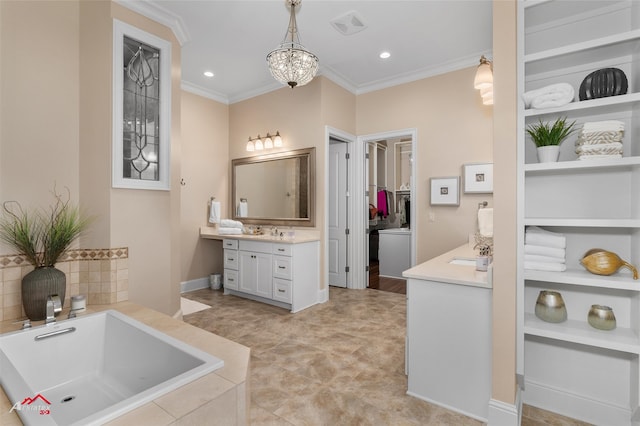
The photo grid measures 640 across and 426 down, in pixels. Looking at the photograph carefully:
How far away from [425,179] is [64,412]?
3.93m

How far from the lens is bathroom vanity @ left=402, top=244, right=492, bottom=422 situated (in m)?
1.82

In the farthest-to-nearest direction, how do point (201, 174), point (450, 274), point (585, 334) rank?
point (201, 174)
point (450, 274)
point (585, 334)

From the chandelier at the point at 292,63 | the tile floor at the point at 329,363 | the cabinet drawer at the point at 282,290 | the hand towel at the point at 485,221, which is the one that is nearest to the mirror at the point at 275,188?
the cabinet drawer at the point at 282,290

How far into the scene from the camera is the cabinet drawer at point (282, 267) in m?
3.70

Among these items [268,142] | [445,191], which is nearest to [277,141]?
[268,142]

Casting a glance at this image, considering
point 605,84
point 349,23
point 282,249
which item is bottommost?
point 282,249

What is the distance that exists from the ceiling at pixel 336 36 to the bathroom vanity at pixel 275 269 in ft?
7.21

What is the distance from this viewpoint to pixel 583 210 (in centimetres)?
177

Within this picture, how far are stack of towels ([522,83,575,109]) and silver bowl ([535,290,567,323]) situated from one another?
1.02 m

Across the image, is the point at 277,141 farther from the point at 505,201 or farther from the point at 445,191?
the point at 505,201

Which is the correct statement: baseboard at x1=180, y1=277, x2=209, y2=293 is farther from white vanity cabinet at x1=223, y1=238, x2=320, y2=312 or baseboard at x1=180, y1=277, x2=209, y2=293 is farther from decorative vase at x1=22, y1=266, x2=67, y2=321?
decorative vase at x1=22, y1=266, x2=67, y2=321

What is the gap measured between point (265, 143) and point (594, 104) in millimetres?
3842

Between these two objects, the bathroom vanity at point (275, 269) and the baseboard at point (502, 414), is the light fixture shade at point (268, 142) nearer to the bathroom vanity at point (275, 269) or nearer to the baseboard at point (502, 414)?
the bathroom vanity at point (275, 269)

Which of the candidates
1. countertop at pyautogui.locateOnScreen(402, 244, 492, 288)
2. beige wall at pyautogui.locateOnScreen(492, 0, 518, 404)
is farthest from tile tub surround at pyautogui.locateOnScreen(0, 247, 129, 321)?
beige wall at pyautogui.locateOnScreen(492, 0, 518, 404)
